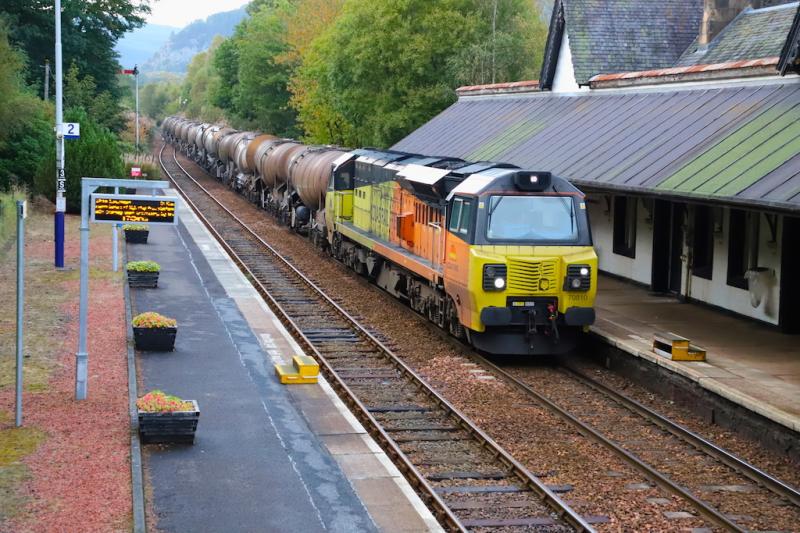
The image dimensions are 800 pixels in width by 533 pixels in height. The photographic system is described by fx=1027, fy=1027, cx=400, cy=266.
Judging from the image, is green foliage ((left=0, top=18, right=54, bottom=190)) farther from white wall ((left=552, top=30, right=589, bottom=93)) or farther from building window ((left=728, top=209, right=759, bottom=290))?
building window ((left=728, top=209, right=759, bottom=290))

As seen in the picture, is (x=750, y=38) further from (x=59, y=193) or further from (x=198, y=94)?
(x=198, y=94)

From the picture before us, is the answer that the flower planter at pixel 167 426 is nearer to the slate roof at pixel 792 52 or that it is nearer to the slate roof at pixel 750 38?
the slate roof at pixel 792 52

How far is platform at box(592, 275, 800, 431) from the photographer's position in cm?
1416

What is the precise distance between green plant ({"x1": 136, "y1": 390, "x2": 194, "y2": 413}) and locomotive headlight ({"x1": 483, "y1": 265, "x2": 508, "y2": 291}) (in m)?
6.28

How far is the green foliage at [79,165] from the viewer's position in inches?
1538

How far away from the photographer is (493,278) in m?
17.4

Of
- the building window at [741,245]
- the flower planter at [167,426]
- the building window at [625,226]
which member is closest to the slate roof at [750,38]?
the building window at [625,226]

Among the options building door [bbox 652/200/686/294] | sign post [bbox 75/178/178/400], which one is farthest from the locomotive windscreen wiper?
building door [bbox 652/200/686/294]

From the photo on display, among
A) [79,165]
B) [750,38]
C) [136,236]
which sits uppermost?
[750,38]

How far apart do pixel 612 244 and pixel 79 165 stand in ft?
72.4

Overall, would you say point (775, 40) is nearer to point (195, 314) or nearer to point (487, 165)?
point (487, 165)

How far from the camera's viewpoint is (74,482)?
10766mm

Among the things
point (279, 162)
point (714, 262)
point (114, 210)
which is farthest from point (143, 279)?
point (279, 162)

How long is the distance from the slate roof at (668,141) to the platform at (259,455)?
672cm
